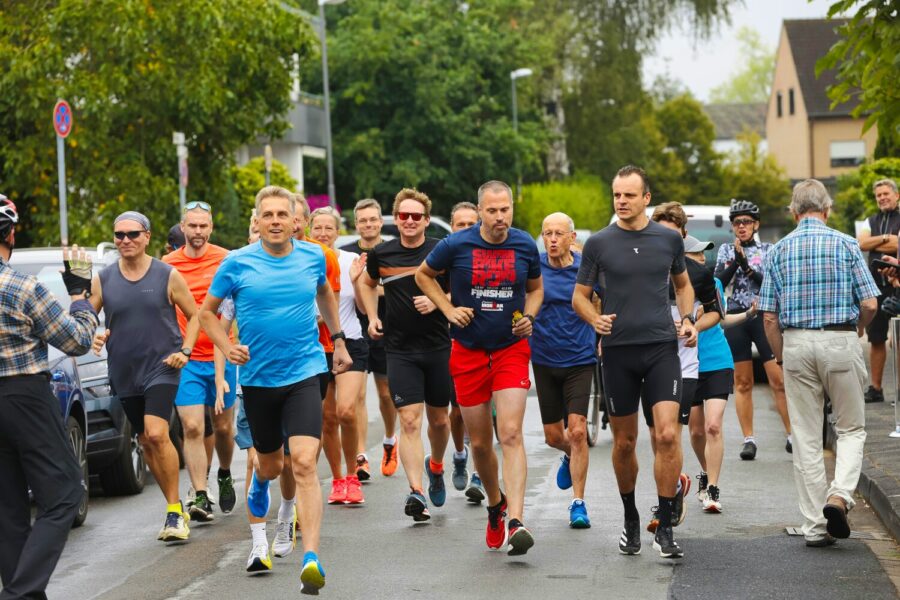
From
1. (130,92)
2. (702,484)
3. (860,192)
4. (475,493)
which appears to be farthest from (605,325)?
(860,192)

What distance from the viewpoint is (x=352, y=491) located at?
10875 millimetres

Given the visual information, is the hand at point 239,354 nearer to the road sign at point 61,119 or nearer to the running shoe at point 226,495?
the running shoe at point 226,495

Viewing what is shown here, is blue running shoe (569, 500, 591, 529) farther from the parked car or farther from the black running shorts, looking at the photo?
the parked car

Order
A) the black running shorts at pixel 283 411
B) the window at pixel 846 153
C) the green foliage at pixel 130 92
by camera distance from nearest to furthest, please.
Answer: the black running shorts at pixel 283 411 < the green foliage at pixel 130 92 < the window at pixel 846 153

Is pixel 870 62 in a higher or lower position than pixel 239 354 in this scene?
higher

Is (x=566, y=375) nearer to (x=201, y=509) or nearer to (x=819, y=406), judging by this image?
(x=819, y=406)

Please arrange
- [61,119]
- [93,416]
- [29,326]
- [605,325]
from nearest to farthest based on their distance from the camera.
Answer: [29,326]
[605,325]
[93,416]
[61,119]

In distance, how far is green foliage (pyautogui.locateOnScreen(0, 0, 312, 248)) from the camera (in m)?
23.2

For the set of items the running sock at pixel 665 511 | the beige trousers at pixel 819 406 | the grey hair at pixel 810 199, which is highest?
the grey hair at pixel 810 199

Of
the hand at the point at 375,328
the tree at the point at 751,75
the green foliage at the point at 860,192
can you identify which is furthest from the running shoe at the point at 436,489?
the tree at the point at 751,75

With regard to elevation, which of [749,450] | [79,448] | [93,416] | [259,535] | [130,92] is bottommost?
[749,450]

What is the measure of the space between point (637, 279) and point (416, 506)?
2217 millimetres

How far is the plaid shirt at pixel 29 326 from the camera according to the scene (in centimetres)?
652

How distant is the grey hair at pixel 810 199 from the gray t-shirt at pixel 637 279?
1005mm
